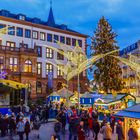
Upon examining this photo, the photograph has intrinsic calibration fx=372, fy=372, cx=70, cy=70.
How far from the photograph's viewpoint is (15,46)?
66125mm

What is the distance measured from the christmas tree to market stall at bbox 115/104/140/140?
127 feet

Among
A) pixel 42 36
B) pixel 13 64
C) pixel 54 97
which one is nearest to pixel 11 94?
Result: pixel 54 97

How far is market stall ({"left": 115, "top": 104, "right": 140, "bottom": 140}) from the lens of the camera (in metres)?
17.2

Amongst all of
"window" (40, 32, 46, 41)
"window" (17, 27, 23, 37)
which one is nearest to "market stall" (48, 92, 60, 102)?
"window" (17, 27, 23, 37)

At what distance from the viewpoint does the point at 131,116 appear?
17.2m

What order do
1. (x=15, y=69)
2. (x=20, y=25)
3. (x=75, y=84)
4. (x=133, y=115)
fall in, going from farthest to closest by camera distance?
(x=75, y=84) < (x=20, y=25) < (x=15, y=69) < (x=133, y=115)

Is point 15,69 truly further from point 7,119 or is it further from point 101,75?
point 7,119

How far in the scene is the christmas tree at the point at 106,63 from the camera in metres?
58.4

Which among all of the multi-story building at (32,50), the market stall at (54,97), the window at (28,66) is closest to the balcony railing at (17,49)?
the multi-story building at (32,50)

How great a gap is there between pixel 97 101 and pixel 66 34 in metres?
37.5

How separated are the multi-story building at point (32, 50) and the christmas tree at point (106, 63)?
880cm

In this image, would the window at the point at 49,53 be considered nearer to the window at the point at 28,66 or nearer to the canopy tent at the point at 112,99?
the window at the point at 28,66

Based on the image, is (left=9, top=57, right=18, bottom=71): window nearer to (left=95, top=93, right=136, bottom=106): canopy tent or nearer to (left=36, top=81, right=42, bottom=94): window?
(left=36, top=81, right=42, bottom=94): window

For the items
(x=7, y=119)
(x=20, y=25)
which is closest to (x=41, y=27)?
(x=20, y=25)
